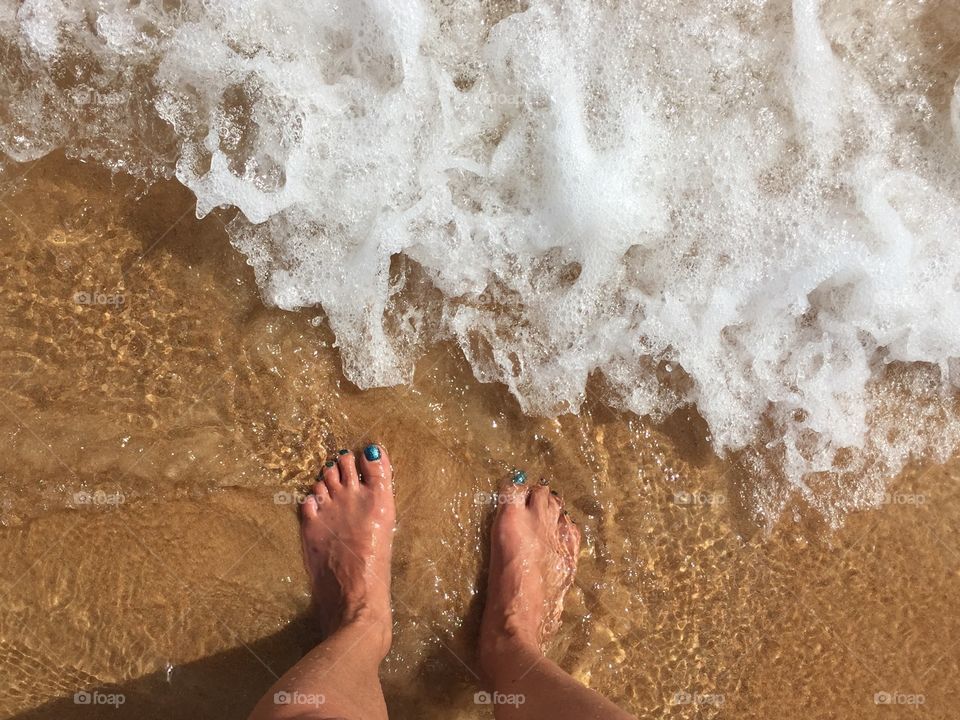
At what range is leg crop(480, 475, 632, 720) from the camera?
91.3 inches

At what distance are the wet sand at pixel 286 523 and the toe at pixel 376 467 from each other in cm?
5

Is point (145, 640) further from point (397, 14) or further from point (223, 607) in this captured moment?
point (397, 14)

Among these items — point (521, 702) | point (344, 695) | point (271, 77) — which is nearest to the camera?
point (344, 695)

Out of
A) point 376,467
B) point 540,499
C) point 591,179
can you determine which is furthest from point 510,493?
point 591,179

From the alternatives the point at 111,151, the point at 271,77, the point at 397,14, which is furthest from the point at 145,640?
the point at 397,14

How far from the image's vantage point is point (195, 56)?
2.38m

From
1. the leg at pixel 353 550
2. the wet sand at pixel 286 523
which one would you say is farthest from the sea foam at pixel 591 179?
the leg at pixel 353 550

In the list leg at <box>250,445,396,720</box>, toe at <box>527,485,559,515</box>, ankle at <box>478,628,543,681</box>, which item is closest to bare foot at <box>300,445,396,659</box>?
leg at <box>250,445,396,720</box>

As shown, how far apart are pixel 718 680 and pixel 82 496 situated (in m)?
2.22

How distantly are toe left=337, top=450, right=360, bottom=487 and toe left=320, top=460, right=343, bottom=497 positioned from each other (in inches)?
0.6

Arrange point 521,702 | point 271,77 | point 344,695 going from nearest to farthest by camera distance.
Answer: point 344,695, point 521,702, point 271,77

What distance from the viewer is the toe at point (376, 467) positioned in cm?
244

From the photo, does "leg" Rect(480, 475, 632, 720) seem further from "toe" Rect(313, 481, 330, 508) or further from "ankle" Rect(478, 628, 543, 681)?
"toe" Rect(313, 481, 330, 508)

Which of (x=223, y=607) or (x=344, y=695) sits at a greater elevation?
(x=223, y=607)
